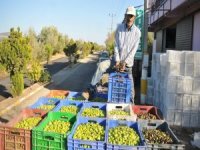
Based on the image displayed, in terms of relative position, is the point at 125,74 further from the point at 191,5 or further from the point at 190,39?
the point at 190,39

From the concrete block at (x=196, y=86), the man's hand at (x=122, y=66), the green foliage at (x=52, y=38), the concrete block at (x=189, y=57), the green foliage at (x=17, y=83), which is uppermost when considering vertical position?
the green foliage at (x=52, y=38)

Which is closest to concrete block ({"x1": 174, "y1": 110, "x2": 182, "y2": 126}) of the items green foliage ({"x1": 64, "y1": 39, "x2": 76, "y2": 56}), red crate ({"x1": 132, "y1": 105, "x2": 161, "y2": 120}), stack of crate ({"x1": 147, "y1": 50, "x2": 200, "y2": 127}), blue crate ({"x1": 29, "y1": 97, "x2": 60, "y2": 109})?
stack of crate ({"x1": 147, "y1": 50, "x2": 200, "y2": 127})

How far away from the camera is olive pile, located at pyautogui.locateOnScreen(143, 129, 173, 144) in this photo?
4449 millimetres

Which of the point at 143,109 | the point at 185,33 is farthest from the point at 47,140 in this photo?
the point at 185,33

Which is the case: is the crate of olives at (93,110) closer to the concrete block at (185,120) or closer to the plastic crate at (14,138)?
the plastic crate at (14,138)

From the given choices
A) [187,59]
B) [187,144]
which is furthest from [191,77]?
[187,144]

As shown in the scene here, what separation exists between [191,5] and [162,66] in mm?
4226

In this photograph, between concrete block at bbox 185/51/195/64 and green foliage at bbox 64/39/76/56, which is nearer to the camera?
concrete block at bbox 185/51/195/64

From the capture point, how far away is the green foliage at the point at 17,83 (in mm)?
12586

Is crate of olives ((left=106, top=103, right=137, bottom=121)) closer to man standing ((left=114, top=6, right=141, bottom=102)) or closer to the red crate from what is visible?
the red crate

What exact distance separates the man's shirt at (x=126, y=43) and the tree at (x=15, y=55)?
22.6 ft

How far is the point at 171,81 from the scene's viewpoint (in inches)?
319

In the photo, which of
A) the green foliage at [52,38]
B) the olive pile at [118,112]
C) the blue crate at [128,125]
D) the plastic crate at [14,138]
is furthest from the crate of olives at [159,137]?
the green foliage at [52,38]

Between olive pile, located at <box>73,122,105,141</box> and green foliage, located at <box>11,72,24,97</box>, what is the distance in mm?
8562
